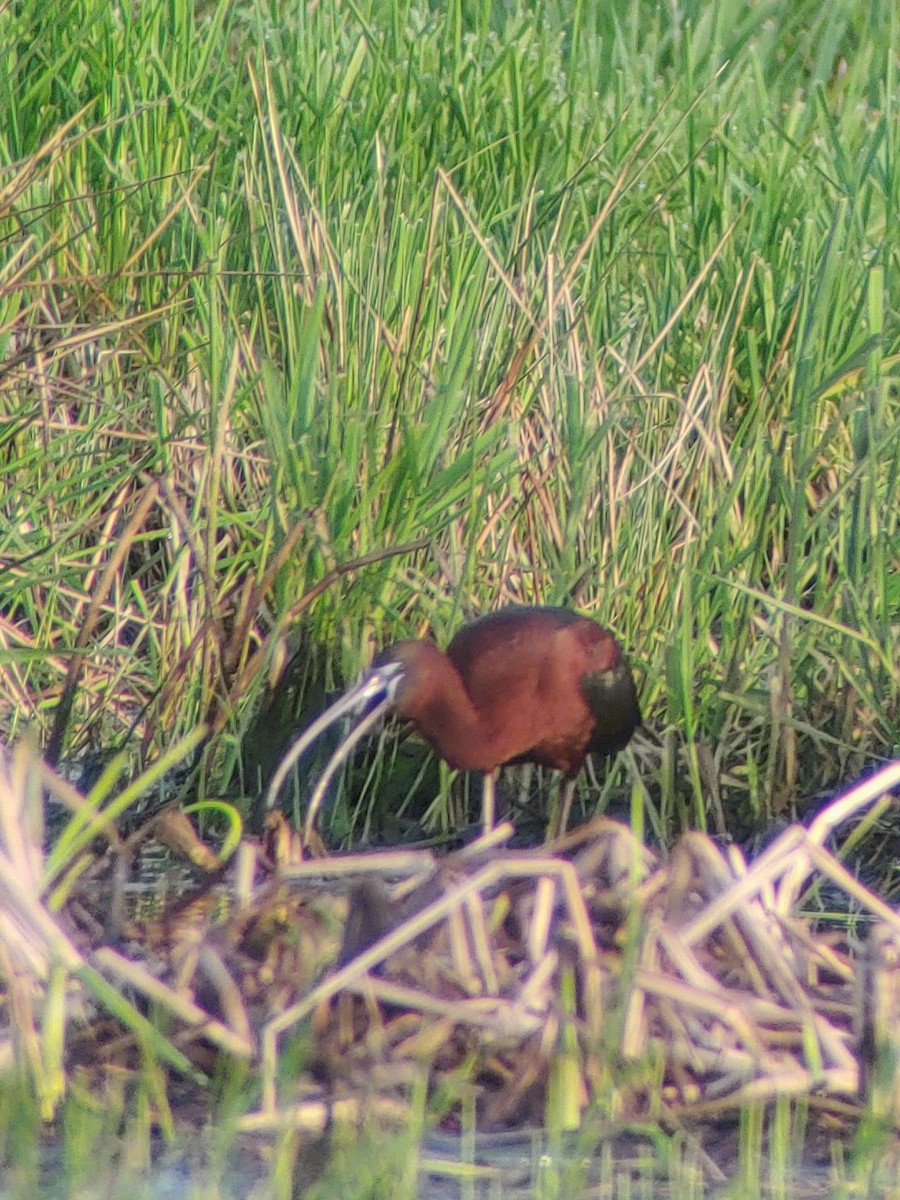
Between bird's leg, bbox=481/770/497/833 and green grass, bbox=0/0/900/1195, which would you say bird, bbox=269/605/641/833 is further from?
green grass, bbox=0/0/900/1195

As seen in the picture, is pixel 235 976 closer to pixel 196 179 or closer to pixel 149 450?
pixel 149 450

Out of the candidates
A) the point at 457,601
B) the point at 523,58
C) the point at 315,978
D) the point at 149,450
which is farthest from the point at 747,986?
the point at 523,58

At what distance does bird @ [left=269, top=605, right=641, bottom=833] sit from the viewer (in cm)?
343

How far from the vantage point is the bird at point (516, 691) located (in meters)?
3.43

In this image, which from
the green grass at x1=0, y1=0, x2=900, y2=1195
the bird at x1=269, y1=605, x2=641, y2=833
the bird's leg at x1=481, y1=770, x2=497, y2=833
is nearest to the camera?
the bird at x1=269, y1=605, x2=641, y2=833

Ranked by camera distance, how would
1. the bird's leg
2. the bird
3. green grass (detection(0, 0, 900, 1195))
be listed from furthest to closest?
1. green grass (detection(0, 0, 900, 1195))
2. the bird's leg
3. the bird

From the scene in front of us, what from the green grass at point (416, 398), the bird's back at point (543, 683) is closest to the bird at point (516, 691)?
the bird's back at point (543, 683)

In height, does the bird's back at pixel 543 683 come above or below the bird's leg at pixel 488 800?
above

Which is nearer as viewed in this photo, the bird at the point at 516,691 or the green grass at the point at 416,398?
the bird at the point at 516,691

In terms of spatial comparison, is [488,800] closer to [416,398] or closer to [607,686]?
[607,686]

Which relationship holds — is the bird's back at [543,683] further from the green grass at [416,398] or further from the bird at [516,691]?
the green grass at [416,398]

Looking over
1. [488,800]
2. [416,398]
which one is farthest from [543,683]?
[416,398]

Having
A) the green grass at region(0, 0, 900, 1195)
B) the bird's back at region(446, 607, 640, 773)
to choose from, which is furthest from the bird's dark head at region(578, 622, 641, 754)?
the green grass at region(0, 0, 900, 1195)

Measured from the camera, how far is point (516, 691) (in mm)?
3523
